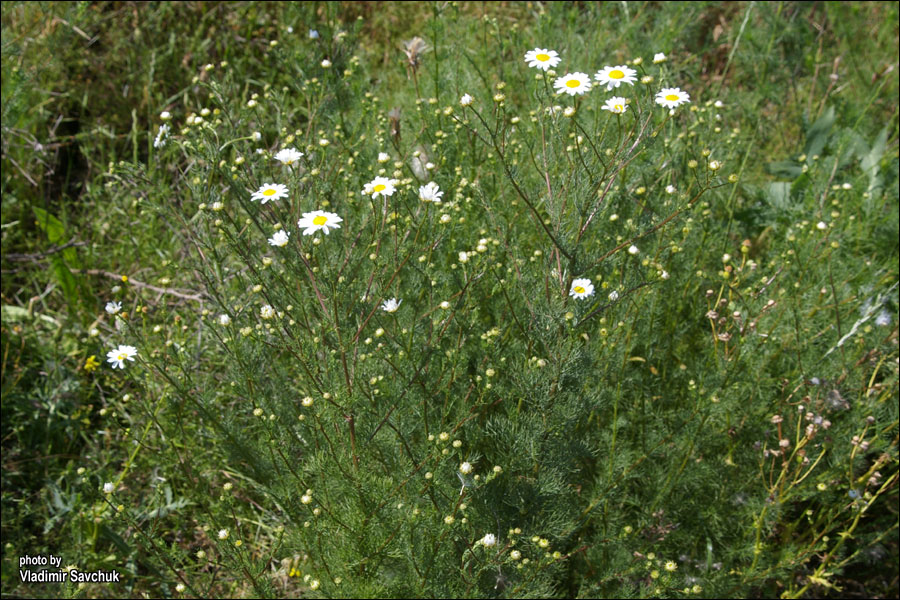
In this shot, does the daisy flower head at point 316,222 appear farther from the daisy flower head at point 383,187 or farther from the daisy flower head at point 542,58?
the daisy flower head at point 542,58

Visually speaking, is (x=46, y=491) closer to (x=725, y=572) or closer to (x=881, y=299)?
(x=725, y=572)

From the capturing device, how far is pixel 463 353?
2.28m

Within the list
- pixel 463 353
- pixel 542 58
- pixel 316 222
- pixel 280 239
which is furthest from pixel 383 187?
pixel 542 58

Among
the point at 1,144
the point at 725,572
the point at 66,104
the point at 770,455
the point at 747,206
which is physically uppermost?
the point at 66,104

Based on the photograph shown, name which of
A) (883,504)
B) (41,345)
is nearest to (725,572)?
(883,504)

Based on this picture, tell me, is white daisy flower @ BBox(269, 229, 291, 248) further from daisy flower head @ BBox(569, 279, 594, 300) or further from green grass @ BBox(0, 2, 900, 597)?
daisy flower head @ BBox(569, 279, 594, 300)

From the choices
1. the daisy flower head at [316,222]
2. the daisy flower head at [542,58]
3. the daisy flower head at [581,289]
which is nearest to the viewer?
the daisy flower head at [316,222]

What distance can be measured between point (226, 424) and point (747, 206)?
264 centimetres

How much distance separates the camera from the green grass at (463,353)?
212 centimetres

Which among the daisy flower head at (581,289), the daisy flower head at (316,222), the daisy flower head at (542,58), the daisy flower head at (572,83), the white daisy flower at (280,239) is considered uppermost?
the daisy flower head at (542,58)

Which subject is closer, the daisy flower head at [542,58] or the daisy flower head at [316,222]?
the daisy flower head at [316,222]

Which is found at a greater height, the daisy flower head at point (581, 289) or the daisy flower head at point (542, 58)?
the daisy flower head at point (542, 58)

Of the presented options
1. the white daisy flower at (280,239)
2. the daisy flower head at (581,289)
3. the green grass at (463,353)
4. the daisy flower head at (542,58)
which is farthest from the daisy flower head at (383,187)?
the daisy flower head at (542,58)

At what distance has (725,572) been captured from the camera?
93.4 inches
